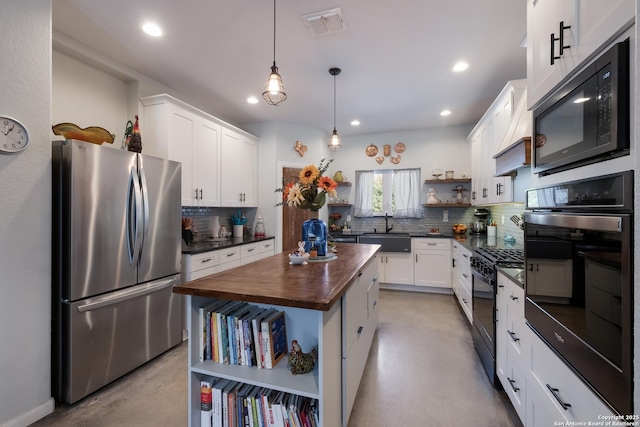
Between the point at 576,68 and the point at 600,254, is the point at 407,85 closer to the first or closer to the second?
the point at 576,68

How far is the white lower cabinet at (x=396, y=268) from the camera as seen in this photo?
450 cm

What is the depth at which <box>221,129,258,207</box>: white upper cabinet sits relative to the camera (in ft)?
12.6

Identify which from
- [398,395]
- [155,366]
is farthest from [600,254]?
[155,366]

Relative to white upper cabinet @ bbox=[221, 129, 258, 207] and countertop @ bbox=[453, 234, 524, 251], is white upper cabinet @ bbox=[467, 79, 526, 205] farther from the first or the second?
white upper cabinet @ bbox=[221, 129, 258, 207]

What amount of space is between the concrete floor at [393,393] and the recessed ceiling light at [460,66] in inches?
108

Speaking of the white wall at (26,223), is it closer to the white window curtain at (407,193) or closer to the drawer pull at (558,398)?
the drawer pull at (558,398)

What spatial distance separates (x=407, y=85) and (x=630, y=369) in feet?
10.3

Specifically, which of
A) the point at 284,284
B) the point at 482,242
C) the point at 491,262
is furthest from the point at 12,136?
the point at 482,242

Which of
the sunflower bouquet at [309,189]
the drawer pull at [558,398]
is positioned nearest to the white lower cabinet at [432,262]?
Result: the sunflower bouquet at [309,189]

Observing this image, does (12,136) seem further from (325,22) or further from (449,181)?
(449,181)

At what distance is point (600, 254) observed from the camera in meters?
0.88

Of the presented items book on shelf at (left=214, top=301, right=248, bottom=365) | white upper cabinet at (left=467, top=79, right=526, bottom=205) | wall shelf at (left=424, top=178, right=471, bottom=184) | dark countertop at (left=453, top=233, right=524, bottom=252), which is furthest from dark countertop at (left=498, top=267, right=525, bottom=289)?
wall shelf at (left=424, top=178, right=471, bottom=184)

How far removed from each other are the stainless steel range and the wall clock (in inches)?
125

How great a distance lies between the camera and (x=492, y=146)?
3.28 meters
